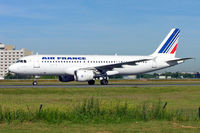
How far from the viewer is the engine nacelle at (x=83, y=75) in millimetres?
51622

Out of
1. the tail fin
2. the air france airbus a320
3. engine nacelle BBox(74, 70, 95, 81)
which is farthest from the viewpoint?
A: the tail fin

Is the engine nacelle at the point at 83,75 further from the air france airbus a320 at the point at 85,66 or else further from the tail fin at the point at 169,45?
the tail fin at the point at 169,45

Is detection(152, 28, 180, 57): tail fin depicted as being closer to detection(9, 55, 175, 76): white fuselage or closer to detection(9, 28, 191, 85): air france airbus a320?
detection(9, 28, 191, 85): air france airbus a320

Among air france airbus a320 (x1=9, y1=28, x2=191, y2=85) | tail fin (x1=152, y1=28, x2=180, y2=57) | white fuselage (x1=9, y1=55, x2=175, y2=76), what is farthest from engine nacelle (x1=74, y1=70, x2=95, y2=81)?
tail fin (x1=152, y1=28, x2=180, y2=57)

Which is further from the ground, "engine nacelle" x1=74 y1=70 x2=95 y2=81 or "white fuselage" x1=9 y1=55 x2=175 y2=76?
"white fuselage" x1=9 y1=55 x2=175 y2=76

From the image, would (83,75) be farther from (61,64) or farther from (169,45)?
(169,45)

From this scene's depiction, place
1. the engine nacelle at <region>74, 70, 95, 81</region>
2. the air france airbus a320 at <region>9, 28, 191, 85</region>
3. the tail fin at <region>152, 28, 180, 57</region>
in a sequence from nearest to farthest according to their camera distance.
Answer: the engine nacelle at <region>74, 70, 95, 81</region>, the air france airbus a320 at <region>9, 28, 191, 85</region>, the tail fin at <region>152, 28, 180, 57</region>

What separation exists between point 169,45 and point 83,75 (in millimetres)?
20307

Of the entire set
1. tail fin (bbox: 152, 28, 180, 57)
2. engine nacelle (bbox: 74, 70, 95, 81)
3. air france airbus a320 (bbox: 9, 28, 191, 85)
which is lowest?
engine nacelle (bbox: 74, 70, 95, 81)

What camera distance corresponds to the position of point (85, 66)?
182 ft

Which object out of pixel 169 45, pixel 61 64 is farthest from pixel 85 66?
pixel 169 45

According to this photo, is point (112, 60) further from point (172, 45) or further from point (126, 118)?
point (126, 118)

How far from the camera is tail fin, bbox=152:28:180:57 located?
63478mm

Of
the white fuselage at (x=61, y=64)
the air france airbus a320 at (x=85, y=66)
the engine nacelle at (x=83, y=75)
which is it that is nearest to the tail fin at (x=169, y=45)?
the air france airbus a320 at (x=85, y=66)
